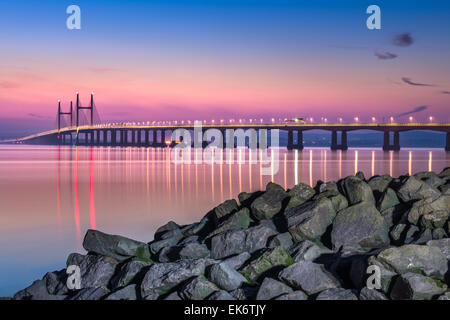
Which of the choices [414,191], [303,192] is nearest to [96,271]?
[303,192]

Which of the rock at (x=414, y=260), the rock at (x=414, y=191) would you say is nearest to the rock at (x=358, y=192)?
the rock at (x=414, y=191)

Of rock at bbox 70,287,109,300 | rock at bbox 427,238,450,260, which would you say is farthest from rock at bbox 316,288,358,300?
rock at bbox 70,287,109,300

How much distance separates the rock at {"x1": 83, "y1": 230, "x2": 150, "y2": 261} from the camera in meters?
8.98

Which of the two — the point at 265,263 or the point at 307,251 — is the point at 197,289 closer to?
the point at 265,263

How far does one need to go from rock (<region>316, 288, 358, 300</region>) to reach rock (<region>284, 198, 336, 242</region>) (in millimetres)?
2886

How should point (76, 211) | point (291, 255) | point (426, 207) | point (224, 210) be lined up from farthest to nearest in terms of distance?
point (76, 211), point (224, 210), point (426, 207), point (291, 255)

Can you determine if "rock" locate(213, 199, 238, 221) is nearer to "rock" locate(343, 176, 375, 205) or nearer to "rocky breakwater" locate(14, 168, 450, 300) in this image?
"rocky breakwater" locate(14, 168, 450, 300)

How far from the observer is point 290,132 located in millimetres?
134125

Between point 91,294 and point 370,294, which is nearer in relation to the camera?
point 370,294

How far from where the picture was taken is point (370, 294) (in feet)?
18.9

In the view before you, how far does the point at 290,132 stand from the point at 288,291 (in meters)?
129

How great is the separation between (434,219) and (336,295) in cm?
350
